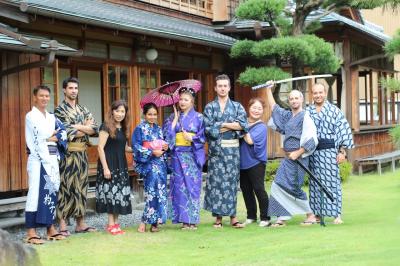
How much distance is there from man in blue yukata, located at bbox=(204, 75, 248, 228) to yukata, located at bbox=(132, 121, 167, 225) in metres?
0.63

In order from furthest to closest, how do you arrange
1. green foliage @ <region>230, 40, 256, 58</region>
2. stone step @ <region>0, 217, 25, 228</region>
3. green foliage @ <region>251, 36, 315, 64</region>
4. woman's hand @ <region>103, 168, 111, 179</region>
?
green foliage @ <region>230, 40, 256, 58</region> < green foliage @ <region>251, 36, 315, 64</region> < stone step @ <region>0, 217, 25, 228</region> < woman's hand @ <region>103, 168, 111, 179</region>

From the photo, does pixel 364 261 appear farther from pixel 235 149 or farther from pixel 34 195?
pixel 34 195

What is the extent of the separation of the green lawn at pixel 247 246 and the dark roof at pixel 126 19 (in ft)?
10.9

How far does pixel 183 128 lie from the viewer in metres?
7.73

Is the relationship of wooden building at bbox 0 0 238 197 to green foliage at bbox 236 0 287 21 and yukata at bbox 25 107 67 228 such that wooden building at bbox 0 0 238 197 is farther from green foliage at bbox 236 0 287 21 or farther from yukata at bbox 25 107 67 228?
yukata at bbox 25 107 67 228

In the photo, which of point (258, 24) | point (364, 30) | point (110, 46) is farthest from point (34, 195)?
point (364, 30)

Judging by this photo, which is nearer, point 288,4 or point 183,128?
point 183,128

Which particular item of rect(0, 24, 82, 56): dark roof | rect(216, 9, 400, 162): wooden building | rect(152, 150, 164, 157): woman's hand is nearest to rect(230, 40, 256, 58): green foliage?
rect(216, 9, 400, 162): wooden building

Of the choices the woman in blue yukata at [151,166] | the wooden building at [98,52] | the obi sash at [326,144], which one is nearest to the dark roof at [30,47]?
the wooden building at [98,52]

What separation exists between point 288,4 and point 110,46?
4047 mm

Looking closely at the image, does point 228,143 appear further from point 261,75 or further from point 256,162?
point 261,75

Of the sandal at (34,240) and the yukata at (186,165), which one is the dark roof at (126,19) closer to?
the yukata at (186,165)

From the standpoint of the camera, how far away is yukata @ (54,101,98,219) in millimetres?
7391

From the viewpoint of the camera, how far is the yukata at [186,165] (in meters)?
7.75
